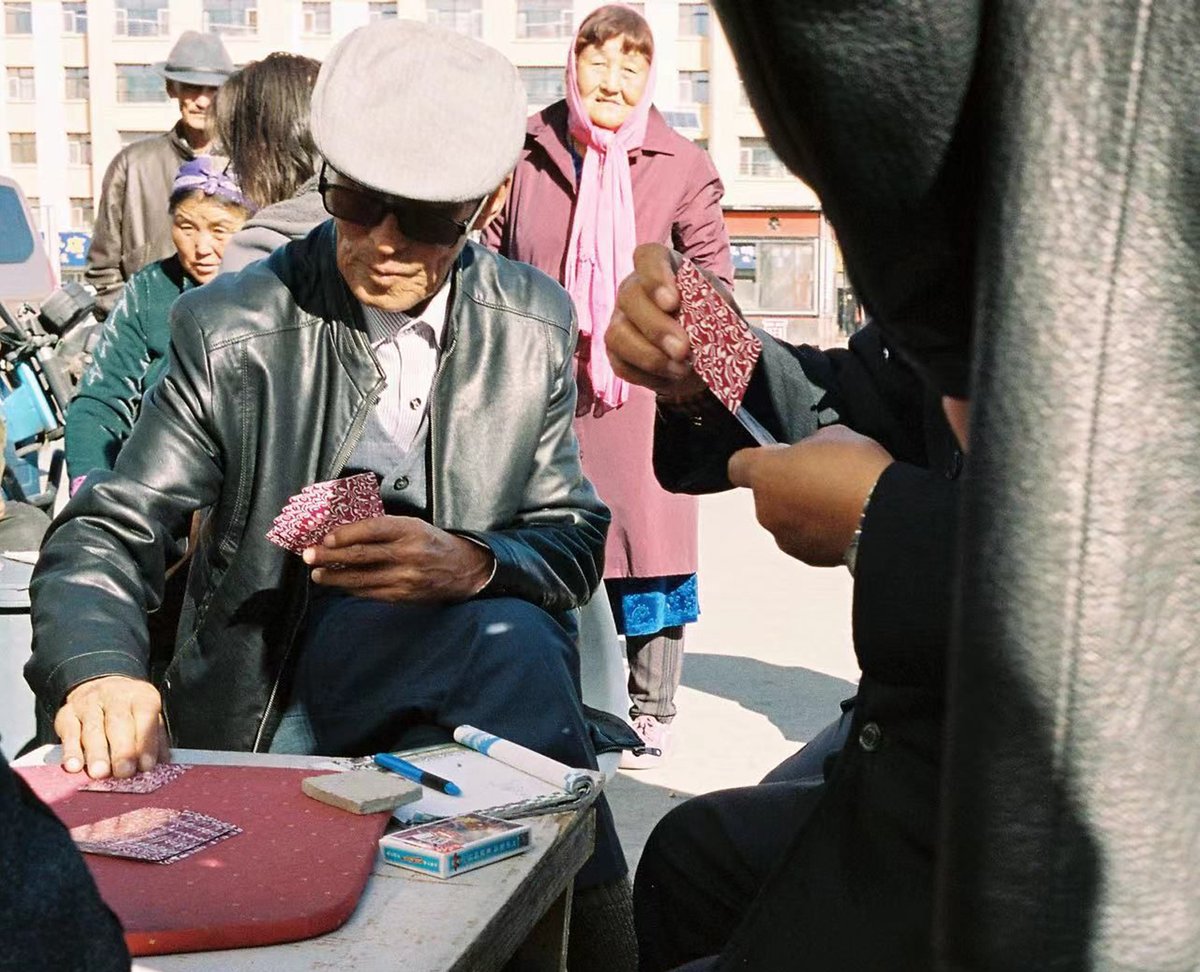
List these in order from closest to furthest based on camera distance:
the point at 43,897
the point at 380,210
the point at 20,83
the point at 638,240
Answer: the point at 43,897
the point at 380,210
the point at 638,240
the point at 20,83

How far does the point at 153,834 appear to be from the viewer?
5.60 feet

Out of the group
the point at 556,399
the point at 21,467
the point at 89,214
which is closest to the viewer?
the point at 556,399

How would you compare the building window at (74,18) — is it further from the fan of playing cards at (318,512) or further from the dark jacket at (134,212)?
the fan of playing cards at (318,512)

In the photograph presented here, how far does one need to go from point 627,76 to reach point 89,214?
57.3 metres

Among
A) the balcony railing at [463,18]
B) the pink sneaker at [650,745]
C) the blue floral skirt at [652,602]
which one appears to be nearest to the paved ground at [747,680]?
the pink sneaker at [650,745]

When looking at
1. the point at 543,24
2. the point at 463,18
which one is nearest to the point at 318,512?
the point at 543,24

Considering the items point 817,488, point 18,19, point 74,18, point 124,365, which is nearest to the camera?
point 817,488

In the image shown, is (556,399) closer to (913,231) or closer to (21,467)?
(913,231)

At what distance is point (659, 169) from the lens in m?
4.57

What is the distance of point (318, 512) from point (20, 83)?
201 ft

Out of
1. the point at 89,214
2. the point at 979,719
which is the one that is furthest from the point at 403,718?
the point at 89,214

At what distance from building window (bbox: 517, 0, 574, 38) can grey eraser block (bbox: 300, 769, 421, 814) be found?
56394 mm

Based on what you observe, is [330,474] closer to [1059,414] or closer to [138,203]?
[1059,414]

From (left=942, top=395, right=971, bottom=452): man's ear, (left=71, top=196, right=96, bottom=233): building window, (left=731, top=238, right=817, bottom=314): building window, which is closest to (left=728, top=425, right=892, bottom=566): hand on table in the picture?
(left=942, top=395, right=971, bottom=452): man's ear
